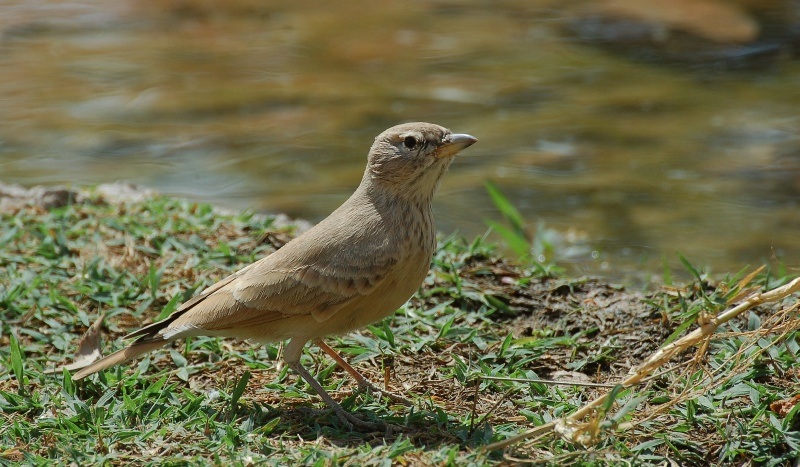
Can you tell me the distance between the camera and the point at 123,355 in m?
4.30

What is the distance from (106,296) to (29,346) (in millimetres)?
524

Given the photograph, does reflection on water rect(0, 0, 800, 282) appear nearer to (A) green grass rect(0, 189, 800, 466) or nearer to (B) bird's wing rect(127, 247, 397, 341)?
(A) green grass rect(0, 189, 800, 466)

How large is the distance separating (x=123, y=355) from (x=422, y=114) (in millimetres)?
5909

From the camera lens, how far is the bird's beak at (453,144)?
178 inches

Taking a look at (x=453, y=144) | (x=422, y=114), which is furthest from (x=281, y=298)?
(x=422, y=114)

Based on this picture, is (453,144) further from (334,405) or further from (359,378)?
(334,405)

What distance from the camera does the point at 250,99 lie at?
415 inches

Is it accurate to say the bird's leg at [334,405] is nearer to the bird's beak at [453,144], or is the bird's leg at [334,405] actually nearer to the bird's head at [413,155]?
the bird's head at [413,155]

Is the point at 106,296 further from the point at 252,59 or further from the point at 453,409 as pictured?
the point at 252,59

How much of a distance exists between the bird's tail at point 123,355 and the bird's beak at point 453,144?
151cm

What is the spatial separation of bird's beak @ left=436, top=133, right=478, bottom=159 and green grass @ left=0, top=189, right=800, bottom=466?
914 millimetres

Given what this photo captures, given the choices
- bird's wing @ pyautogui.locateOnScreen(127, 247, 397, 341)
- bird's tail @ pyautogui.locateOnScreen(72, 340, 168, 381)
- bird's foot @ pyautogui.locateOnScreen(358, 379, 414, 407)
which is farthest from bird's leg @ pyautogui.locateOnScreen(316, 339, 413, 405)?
bird's tail @ pyautogui.locateOnScreen(72, 340, 168, 381)

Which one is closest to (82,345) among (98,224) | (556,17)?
(98,224)

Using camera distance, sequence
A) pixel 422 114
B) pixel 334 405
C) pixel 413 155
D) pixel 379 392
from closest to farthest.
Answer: pixel 334 405, pixel 379 392, pixel 413 155, pixel 422 114
